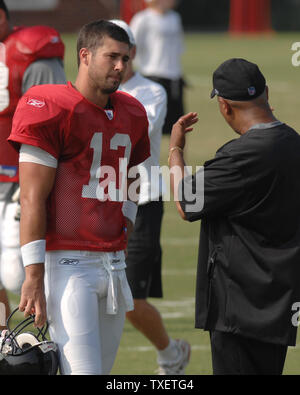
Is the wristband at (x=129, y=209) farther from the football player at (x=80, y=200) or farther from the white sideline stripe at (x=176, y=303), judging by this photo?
the white sideline stripe at (x=176, y=303)

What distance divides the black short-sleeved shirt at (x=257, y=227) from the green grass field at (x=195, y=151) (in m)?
2.07

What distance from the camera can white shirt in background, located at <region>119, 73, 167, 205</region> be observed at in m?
6.65

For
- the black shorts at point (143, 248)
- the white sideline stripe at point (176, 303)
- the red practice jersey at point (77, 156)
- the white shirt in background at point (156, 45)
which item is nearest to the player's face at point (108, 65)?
the red practice jersey at point (77, 156)

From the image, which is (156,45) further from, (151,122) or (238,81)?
(238,81)

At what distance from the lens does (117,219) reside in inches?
191

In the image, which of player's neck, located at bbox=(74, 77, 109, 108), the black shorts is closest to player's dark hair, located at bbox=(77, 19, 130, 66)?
player's neck, located at bbox=(74, 77, 109, 108)

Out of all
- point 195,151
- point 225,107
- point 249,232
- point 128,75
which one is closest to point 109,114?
point 225,107

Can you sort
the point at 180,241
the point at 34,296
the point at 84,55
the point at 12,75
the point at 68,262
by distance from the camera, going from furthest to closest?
the point at 180,241
the point at 12,75
the point at 84,55
the point at 68,262
the point at 34,296

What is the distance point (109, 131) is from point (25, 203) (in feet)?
1.71

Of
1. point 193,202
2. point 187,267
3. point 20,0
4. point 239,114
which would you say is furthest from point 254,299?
point 20,0

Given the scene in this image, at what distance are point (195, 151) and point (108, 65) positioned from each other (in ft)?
36.4

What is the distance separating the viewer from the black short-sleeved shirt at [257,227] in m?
4.65

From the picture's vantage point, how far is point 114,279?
15.6ft

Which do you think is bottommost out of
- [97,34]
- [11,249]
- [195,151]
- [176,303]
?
[195,151]
